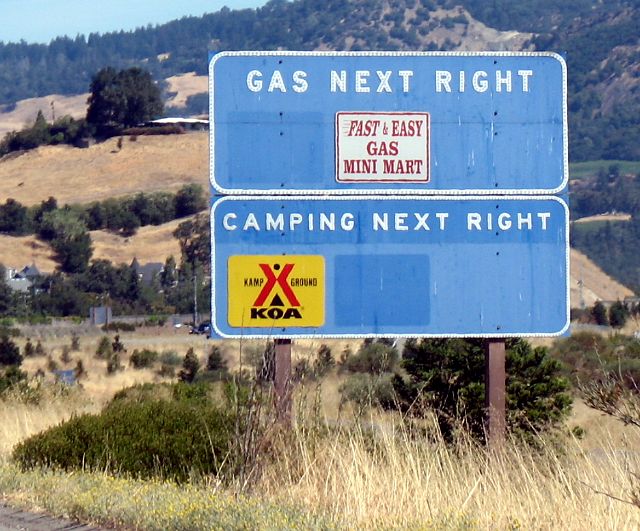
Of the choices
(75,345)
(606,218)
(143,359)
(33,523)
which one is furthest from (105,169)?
(33,523)

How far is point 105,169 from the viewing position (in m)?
107

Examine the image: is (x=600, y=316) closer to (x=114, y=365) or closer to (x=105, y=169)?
(x=114, y=365)

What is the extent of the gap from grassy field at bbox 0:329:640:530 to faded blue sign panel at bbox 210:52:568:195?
1.77 m

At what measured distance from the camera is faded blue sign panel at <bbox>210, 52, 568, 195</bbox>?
9.23 metres

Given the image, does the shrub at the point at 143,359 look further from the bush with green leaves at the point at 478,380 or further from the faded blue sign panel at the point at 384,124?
the faded blue sign panel at the point at 384,124

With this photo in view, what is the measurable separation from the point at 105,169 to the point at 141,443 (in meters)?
100

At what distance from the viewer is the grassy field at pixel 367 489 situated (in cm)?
655

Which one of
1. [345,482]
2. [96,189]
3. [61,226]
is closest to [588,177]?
[96,189]

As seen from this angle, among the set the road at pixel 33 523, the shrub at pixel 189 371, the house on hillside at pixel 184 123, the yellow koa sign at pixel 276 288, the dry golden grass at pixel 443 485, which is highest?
the house on hillside at pixel 184 123

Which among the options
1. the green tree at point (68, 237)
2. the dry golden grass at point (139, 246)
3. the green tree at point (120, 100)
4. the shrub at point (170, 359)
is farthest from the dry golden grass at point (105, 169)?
the shrub at point (170, 359)

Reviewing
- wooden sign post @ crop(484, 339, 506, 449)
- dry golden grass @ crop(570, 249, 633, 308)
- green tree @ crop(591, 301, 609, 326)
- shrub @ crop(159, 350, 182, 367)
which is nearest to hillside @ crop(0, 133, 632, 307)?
dry golden grass @ crop(570, 249, 633, 308)

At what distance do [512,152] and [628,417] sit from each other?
3.79m

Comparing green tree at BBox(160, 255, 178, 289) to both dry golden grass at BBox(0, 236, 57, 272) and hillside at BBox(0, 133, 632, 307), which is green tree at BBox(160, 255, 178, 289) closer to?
hillside at BBox(0, 133, 632, 307)

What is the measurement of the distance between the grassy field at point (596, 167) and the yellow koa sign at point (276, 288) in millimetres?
126401
